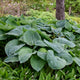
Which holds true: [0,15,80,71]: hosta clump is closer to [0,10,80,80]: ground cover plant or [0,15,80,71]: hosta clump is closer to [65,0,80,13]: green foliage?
[0,10,80,80]: ground cover plant

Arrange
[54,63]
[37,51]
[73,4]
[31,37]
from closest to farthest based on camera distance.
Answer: [54,63] → [37,51] → [31,37] → [73,4]

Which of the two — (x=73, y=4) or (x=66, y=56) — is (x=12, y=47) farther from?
(x=73, y=4)

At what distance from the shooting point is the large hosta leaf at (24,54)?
1.13 m

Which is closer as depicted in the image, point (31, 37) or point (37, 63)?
point (37, 63)

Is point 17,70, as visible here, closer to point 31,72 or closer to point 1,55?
point 31,72

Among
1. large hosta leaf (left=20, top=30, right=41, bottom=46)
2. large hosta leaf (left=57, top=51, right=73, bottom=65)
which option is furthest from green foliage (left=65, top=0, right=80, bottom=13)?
large hosta leaf (left=57, top=51, right=73, bottom=65)

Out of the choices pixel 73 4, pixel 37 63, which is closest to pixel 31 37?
pixel 37 63

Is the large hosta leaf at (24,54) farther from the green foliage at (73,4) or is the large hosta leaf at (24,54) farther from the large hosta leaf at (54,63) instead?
the green foliage at (73,4)

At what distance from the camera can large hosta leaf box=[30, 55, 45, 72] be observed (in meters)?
1.13

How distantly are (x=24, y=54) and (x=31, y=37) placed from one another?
297mm

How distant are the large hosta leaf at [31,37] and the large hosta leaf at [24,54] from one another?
11 centimetres

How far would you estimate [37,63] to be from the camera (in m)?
1.16

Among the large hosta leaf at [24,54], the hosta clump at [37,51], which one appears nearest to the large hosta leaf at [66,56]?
the hosta clump at [37,51]

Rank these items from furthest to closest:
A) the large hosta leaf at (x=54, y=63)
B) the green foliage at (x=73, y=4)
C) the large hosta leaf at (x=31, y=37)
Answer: the green foliage at (x=73, y=4) → the large hosta leaf at (x=31, y=37) → the large hosta leaf at (x=54, y=63)
